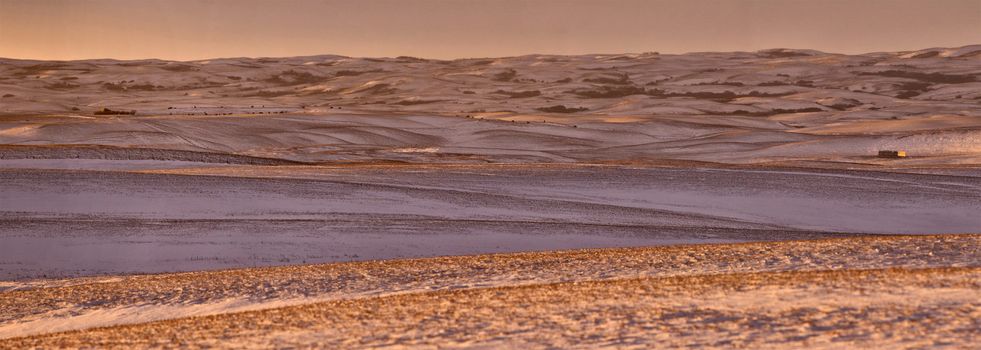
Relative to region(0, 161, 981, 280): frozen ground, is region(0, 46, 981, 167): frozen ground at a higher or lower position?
higher

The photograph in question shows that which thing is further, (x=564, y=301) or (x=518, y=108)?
(x=518, y=108)

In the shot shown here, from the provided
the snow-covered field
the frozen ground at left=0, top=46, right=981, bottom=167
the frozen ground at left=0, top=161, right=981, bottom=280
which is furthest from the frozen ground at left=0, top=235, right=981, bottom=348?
the frozen ground at left=0, top=46, right=981, bottom=167

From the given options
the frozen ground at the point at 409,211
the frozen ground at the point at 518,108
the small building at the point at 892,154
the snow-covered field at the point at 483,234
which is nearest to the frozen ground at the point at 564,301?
the snow-covered field at the point at 483,234

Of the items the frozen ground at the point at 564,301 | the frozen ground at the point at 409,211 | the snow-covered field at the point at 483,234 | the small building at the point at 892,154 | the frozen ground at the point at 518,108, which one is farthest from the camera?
the frozen ground at the point at 518,108

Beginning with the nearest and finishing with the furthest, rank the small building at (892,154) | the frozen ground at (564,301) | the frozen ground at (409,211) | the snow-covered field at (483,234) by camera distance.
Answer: the frozen ground at (564,301)
the snow-covered field at (483,234)
the frozen ground at (409,211)
the small building at (892,154)

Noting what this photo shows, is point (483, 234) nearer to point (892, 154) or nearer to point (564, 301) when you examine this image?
point (564, 301)

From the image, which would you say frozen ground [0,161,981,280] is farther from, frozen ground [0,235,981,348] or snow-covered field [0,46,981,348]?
frozen ground [0,235,981,348]

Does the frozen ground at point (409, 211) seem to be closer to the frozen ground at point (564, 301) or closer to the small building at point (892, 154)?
the frozen ground at point (564, 301)

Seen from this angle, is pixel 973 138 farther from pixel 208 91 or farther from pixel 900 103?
pixel 208 91

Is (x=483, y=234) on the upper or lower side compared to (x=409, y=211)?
lower

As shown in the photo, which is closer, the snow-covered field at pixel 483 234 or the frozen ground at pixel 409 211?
the snow-covered field at pixel 483 234

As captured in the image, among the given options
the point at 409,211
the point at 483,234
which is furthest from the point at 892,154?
the point at 483,234

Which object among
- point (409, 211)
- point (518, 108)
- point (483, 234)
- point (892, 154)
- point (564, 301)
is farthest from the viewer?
point (518, 108)

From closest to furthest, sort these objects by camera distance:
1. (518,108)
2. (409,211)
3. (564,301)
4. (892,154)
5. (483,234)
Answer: (564,301), (483,234), (409,211), (892,154), (518,108)
